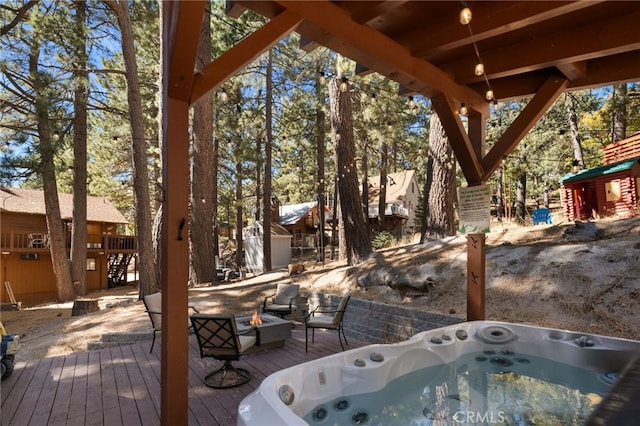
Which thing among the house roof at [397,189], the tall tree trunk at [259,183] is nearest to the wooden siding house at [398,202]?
the house roof at [397,189]

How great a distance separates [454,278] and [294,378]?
455 cm

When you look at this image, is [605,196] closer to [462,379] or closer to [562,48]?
[562,48]

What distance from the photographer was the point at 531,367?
14.6 feet

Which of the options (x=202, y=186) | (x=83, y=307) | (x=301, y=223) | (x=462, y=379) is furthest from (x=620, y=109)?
(x=301, y=223)

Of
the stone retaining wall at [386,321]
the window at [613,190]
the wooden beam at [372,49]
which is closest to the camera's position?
the wooden beam at [372,49]

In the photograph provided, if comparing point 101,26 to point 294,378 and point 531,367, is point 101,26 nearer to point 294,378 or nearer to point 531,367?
point 294,378

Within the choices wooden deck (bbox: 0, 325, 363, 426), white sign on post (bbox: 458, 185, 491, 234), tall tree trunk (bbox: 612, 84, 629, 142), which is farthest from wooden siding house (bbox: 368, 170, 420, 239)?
wooden deck (bbox: 0, 325, 363, 426)

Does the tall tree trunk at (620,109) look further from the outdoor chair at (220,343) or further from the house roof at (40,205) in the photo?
the house roof at (40,205)

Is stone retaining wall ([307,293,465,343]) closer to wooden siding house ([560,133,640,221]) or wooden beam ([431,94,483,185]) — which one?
wooden beam ([431,94,483,185])

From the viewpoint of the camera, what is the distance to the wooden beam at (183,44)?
226 centimetres

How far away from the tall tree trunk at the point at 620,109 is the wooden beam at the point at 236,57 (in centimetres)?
1345

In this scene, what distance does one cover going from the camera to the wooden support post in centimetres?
471

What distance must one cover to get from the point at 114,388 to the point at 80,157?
11574mm

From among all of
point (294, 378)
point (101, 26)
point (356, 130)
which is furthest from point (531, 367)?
point (101, 26)
